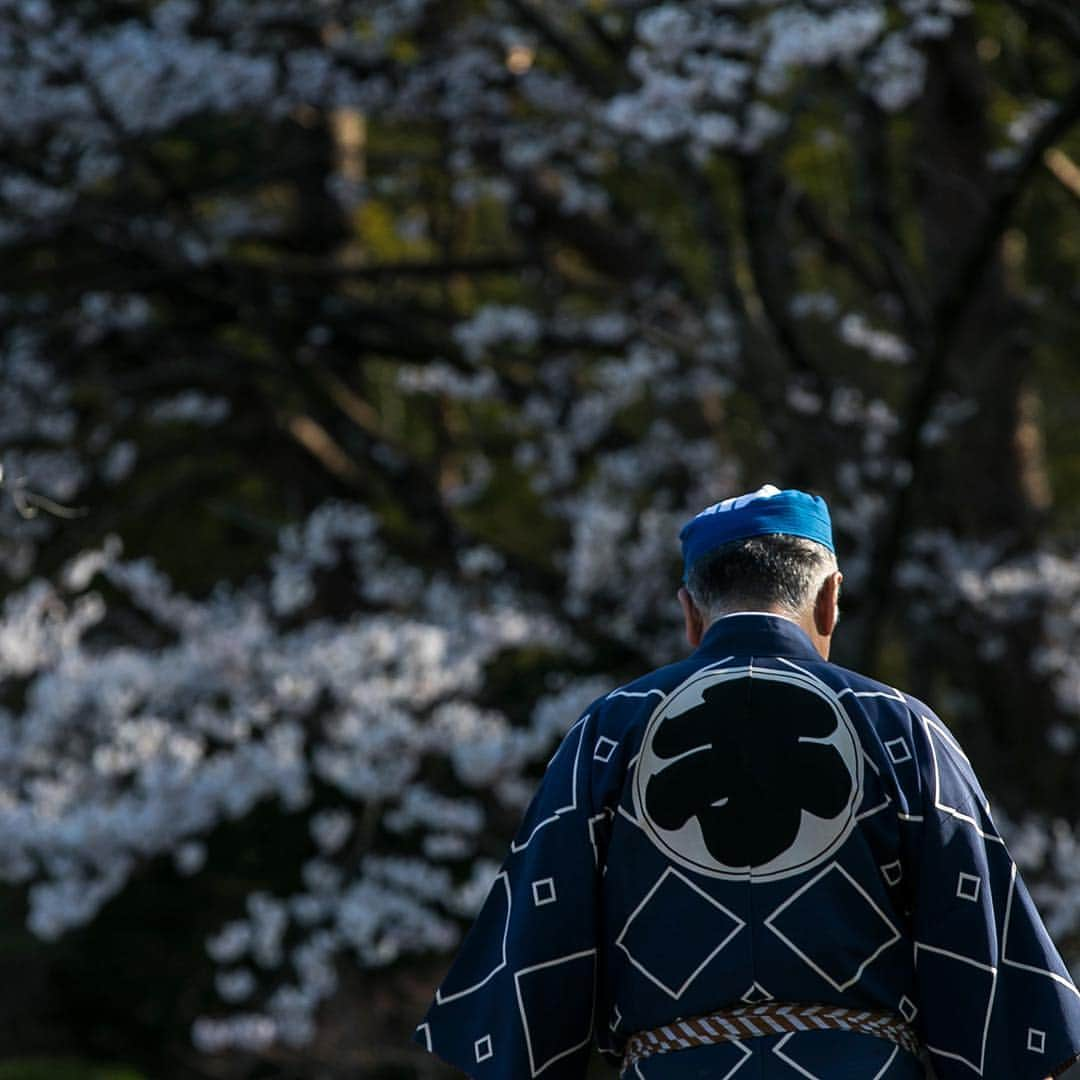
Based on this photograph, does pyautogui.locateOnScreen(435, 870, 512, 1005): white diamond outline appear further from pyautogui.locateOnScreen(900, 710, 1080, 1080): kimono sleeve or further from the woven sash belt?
pyautogui.locateOnScreen(900, 710, 1080, 1080): kimono sleeve

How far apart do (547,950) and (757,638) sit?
1.64 ft

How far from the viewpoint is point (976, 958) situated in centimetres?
225

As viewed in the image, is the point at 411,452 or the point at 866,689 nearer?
the point at 866,689

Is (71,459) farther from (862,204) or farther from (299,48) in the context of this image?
(862,204)

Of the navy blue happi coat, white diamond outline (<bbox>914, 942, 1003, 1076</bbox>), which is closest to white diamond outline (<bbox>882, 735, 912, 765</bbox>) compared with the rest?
the navy blue happi coat

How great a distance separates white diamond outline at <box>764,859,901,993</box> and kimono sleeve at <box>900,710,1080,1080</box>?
45mm

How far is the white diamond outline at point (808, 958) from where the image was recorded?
7.27 ft

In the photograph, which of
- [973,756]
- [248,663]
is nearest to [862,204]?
[973,756]

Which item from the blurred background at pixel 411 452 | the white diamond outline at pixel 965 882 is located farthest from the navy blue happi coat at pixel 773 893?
the blurred background at pixel 411 452

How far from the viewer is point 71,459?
24.3 ft

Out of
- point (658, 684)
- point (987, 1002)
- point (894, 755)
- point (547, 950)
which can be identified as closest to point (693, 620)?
point (658, 684)

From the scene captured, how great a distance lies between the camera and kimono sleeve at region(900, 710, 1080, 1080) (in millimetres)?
2258

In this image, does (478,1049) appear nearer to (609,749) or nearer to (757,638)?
(609,749)

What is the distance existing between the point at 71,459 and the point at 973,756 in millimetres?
3796
